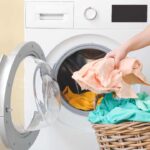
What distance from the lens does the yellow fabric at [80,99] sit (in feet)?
5.92

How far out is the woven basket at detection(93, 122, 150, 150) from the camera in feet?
3.93

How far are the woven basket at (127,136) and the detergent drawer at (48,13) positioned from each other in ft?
2.17

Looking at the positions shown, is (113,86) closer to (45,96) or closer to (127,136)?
(127,136)

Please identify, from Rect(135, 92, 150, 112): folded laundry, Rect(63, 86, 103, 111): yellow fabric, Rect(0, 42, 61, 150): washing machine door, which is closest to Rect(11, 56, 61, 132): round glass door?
Rect(0, 42, 61, 150): washing machine door

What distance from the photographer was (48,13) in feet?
5.75

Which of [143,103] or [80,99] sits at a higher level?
[143,103]

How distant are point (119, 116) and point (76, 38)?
63 cm

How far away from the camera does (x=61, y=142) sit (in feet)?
5.92

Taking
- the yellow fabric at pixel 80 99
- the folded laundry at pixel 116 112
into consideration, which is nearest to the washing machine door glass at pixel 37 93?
the yellow fabric at pixel 80 99

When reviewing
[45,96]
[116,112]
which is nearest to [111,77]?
[116,112]

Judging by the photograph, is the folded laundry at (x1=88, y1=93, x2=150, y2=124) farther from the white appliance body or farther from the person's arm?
the white appliance body

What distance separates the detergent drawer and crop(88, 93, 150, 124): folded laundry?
52cm

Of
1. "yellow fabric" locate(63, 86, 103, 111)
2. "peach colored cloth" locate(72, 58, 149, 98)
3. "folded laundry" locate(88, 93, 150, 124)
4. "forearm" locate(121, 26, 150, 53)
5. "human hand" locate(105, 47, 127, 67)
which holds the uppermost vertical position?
"forearm" locate(121, 26, 150, 53)

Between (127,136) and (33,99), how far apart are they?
0.69 metres
